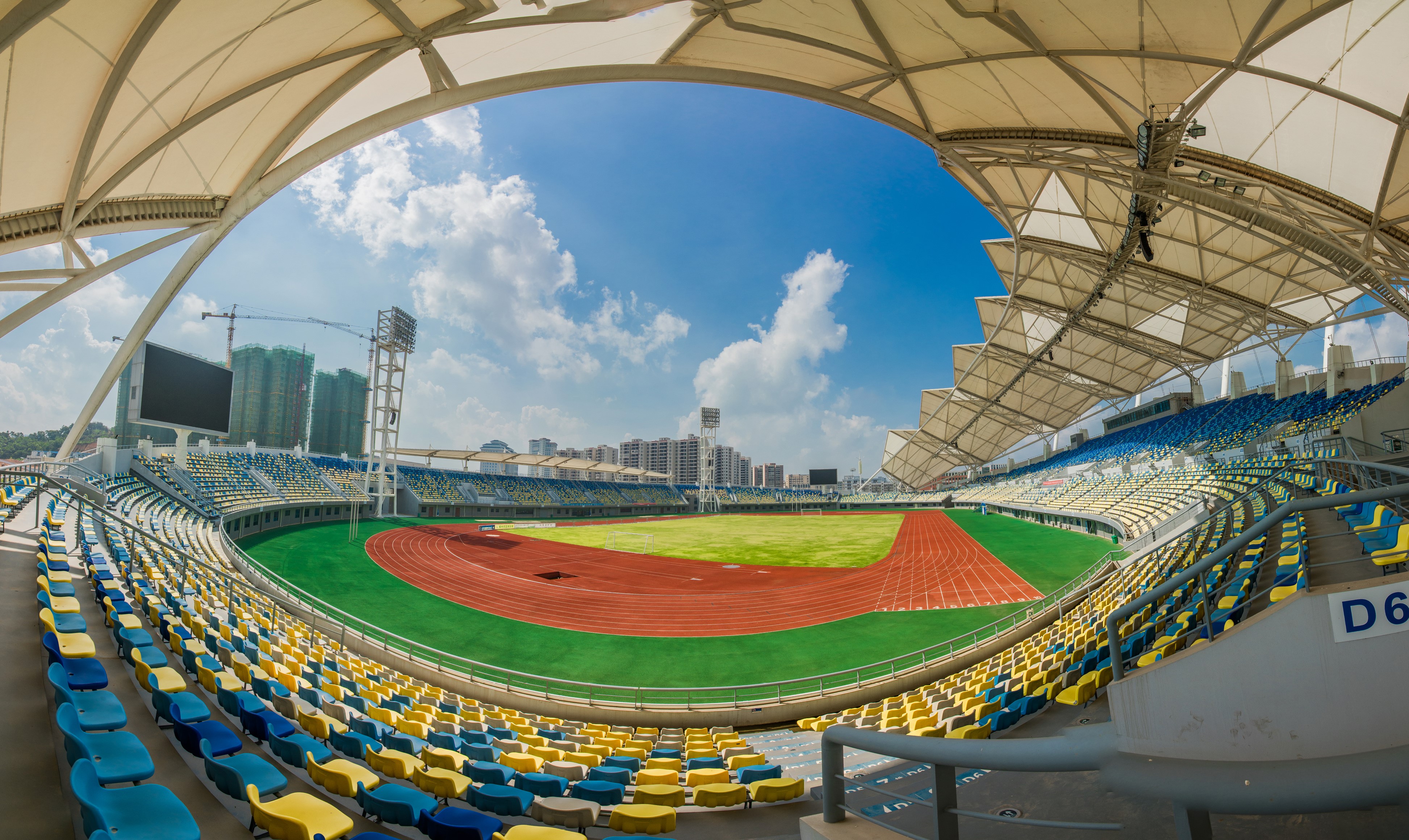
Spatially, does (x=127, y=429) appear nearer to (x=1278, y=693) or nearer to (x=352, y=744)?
(x=352, y=744)

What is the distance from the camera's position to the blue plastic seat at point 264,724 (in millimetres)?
5641

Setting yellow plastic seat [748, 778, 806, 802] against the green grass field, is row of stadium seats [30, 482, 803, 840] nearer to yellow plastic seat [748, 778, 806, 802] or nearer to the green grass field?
yellow plastic seat [748, 778, 806, 802]

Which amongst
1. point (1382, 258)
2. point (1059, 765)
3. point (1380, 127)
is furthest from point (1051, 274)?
point (1059, 765)

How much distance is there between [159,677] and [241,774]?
2.54 m

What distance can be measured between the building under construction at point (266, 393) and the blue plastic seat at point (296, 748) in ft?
314

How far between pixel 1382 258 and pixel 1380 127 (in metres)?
8.05

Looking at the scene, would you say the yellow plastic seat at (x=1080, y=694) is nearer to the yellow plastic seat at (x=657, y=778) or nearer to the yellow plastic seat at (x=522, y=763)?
the yellow plastic seat at (x=657, y=778)

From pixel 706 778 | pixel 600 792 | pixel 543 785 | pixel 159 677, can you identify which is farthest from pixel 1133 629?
pixel 159 677

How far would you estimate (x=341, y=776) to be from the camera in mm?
4891

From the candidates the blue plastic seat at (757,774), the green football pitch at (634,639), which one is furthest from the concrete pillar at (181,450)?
the blue plastic seat at (757,774)

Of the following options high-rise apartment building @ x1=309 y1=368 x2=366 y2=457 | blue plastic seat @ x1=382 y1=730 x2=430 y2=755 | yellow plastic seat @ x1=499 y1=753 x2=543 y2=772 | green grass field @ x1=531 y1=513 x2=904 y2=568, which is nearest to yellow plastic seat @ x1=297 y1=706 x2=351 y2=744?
blue plastic seat @ x1=382 y1=730 x2=430 y2=755

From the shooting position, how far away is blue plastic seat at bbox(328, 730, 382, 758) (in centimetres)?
601

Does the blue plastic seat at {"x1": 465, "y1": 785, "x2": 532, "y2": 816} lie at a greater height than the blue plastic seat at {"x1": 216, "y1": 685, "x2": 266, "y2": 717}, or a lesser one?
lesser

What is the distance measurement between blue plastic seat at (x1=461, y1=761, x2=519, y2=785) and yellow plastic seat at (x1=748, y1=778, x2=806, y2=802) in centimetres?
266
